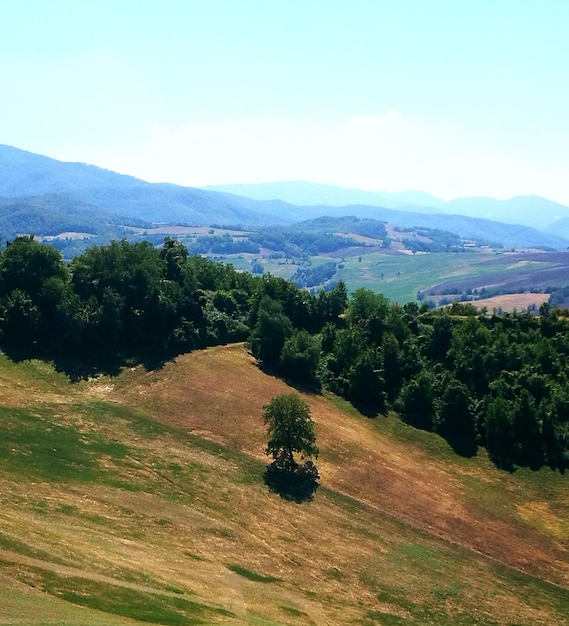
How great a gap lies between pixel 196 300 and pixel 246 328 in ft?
27.0

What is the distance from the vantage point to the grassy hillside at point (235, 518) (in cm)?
3584

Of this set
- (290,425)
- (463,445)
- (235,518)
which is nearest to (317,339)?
(463,445)

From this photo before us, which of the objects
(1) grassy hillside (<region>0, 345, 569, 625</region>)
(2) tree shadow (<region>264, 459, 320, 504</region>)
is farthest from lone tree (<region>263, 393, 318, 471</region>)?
(1) grassy hillside (<region>0, 345, 569, 625</region>)

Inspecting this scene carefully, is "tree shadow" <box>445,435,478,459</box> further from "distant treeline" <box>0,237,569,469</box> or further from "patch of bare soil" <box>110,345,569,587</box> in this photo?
"patch of bare soil" <box>110,345,569,587</box>

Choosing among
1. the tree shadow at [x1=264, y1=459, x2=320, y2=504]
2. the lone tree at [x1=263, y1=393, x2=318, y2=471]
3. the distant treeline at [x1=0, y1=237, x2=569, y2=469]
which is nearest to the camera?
the tree shadow at [x1=264, y1=459, x2=320, y2=504]

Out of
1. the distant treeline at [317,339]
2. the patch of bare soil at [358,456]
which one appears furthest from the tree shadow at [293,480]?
the distant treeline at [317,339]

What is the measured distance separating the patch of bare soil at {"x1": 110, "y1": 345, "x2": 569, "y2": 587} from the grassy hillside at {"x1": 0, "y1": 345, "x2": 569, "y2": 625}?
212 millimetres

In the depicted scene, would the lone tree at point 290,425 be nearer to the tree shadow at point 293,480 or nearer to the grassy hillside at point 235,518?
the tree shadow at point 293,480

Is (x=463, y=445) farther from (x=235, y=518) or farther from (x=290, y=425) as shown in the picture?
(x=235, y=518)

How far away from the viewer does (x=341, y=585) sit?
1747 inches

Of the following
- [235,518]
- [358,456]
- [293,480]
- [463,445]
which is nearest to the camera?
[235,518]

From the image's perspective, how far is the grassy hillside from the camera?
35844 mm

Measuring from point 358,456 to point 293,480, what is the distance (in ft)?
31.0

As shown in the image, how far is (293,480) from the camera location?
59.0 metres
